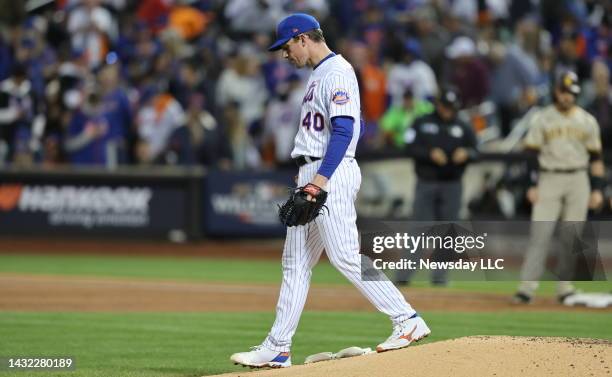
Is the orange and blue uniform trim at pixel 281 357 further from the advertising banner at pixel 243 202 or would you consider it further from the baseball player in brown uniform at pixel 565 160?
the advertising banner at pixel 243 202

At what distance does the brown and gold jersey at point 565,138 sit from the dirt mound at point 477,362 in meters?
5.03

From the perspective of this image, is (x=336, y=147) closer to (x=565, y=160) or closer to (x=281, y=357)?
(x=281, y=357)

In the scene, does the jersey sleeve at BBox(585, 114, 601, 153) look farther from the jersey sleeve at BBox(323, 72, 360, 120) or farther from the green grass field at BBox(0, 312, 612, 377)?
the jersey sleeve at BBox(323, 72, 360, 120)

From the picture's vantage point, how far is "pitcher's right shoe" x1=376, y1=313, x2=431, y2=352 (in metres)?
7.51

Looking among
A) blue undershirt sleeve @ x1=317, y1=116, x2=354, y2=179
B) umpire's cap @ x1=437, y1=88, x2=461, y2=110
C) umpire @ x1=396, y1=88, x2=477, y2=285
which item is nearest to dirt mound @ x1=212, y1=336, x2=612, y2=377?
blue undershirt sleeve @ x1=317, y1=116, x2=354, y2=179

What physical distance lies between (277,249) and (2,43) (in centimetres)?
614

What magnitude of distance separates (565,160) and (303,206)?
18.9ft

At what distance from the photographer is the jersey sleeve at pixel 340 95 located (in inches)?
292

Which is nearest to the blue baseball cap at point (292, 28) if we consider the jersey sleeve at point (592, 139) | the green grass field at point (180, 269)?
the jersey sleeve at point (592, 139)

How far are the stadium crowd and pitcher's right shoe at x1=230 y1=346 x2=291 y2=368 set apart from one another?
11.0 meters

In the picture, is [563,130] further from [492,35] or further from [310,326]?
[492,35]

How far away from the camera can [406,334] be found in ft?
24.7

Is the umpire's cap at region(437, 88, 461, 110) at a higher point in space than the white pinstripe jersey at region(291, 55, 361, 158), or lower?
higher

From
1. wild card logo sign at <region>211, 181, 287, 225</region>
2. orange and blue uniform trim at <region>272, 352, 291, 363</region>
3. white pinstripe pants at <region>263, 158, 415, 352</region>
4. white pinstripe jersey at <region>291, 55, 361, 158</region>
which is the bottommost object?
orange and blue uniform trim at <region>272, 352, 291, 363</region>
